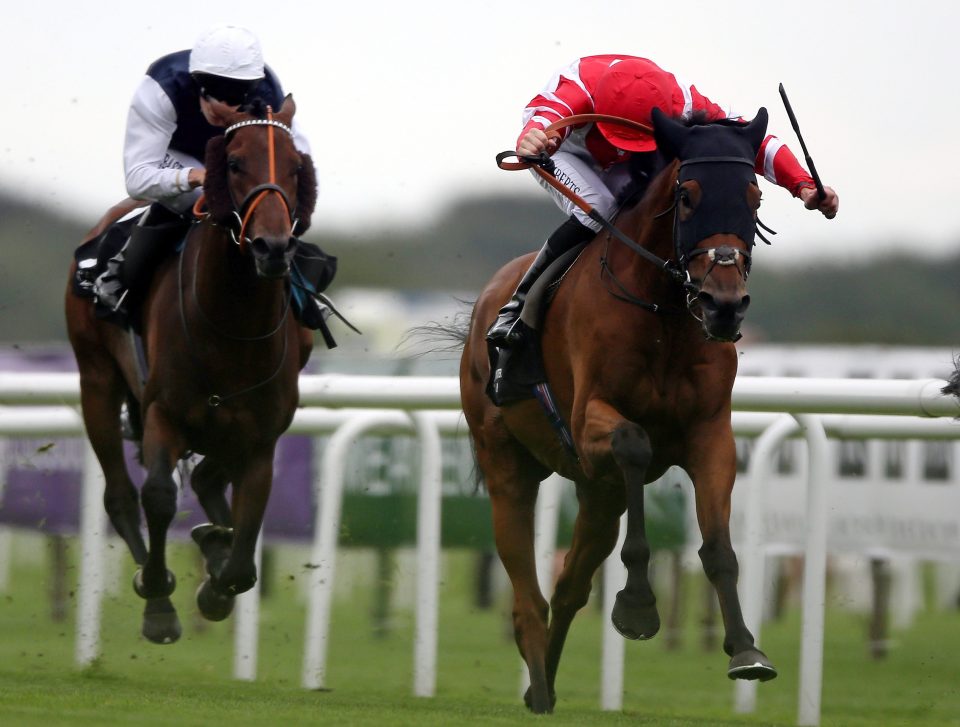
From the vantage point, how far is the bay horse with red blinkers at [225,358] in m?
5.27

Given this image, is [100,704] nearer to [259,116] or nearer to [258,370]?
[258,370]

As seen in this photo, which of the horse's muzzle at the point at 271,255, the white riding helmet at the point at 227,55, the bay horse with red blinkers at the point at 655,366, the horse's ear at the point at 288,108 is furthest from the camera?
the white riding helmet at the point at 227,55

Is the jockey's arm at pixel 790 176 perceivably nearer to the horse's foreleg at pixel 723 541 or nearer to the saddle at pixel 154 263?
the horse's foreleg at pixel 723 541

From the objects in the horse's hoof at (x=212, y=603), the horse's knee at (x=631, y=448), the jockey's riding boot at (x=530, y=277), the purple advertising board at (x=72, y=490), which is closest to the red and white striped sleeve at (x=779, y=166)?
the jockey's riding boot at (x=530, y=277)

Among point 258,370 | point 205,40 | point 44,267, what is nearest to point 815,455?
point 258,370

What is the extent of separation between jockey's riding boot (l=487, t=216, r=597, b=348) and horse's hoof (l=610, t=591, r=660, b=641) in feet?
3.93

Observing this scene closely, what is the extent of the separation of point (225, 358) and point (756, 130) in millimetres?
1894

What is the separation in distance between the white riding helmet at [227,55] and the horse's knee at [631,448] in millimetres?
1887

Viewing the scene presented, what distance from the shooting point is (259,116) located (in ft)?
17.6

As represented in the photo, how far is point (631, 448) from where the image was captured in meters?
4.61

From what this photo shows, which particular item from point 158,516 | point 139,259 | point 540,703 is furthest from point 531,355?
point 139,259

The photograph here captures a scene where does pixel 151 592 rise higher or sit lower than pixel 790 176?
lower

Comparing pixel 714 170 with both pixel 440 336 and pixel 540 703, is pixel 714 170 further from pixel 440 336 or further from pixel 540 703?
pixel 440 336

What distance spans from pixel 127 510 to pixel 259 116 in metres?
1.75
